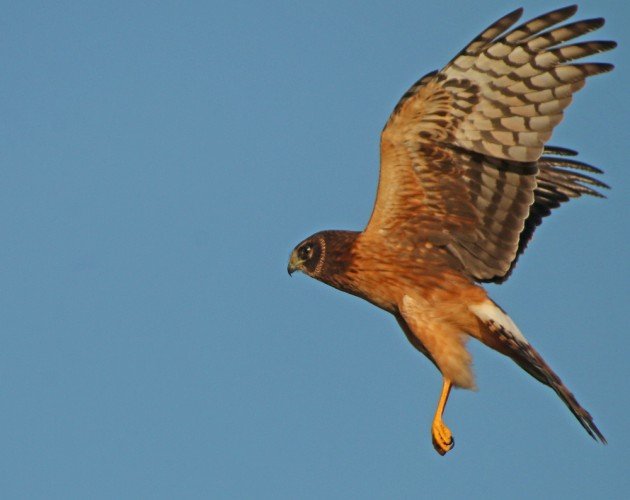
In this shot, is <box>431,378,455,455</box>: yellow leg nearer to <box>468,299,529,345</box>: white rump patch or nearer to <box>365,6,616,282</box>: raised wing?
<box>468,299,529,345</box>: white rump patch

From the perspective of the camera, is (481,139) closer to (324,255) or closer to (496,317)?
(496,317)

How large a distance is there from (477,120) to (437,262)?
1259 mm

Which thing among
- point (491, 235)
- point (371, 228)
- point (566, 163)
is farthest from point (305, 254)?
point (566, 163)

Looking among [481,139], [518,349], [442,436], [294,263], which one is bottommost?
[442,436]

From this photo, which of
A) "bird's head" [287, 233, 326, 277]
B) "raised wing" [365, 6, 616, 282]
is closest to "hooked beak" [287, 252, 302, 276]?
"bird's head" [287, 233, 326, 277]

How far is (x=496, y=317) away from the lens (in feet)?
34.3

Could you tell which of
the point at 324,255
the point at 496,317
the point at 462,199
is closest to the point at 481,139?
the point at 462,199

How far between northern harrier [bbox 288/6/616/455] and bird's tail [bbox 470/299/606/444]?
0.01 metres

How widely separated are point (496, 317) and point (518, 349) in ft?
1.24

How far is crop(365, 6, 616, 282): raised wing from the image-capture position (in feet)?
32.7

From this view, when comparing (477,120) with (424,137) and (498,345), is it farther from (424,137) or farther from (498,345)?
(498,345)

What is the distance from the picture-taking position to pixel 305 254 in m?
11.2

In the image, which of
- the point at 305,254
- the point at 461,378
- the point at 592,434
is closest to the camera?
the point at 592,434

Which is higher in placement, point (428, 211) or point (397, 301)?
point (428, 211)
